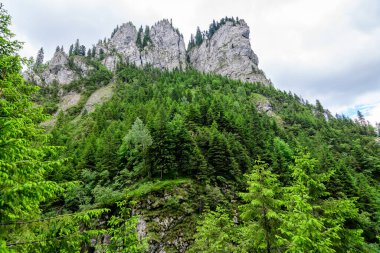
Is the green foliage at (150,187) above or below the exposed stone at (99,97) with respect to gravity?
below

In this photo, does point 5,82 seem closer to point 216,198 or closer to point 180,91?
point 216,198

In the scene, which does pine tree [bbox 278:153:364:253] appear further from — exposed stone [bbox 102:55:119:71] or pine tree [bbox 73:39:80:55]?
pine tree [bbox 73:39:80:55]

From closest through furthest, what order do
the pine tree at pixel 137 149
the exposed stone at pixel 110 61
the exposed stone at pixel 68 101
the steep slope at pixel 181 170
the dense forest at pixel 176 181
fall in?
1. the dense forest at pixel 176 181
2. the steep slope at pixel 181 170
3. the pine tree at pixel 137 149
4. the exposed stone at pixel 68 101
5. the exposed stone at pixel 110 61

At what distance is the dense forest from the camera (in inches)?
269

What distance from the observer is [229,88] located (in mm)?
120188

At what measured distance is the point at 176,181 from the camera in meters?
37.2

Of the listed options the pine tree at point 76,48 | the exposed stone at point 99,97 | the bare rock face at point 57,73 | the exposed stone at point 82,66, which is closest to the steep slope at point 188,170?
the exposed stone at point 99,97

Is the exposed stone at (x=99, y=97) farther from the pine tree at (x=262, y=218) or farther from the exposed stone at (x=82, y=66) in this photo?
the pine tree at (x=262, y=218)

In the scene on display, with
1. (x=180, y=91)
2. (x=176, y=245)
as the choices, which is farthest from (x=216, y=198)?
(x=180, y=91)

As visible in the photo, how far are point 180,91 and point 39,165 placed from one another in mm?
97745

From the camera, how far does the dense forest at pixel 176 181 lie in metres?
6.82

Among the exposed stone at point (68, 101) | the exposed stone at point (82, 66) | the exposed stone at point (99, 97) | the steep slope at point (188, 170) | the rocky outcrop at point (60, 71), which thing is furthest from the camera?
the exposed stone at point (82, 66)

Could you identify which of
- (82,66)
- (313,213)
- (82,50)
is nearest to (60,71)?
(82,66)

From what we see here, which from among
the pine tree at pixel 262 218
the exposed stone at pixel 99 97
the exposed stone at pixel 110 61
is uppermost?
the exposed stone at pixel 110 61
